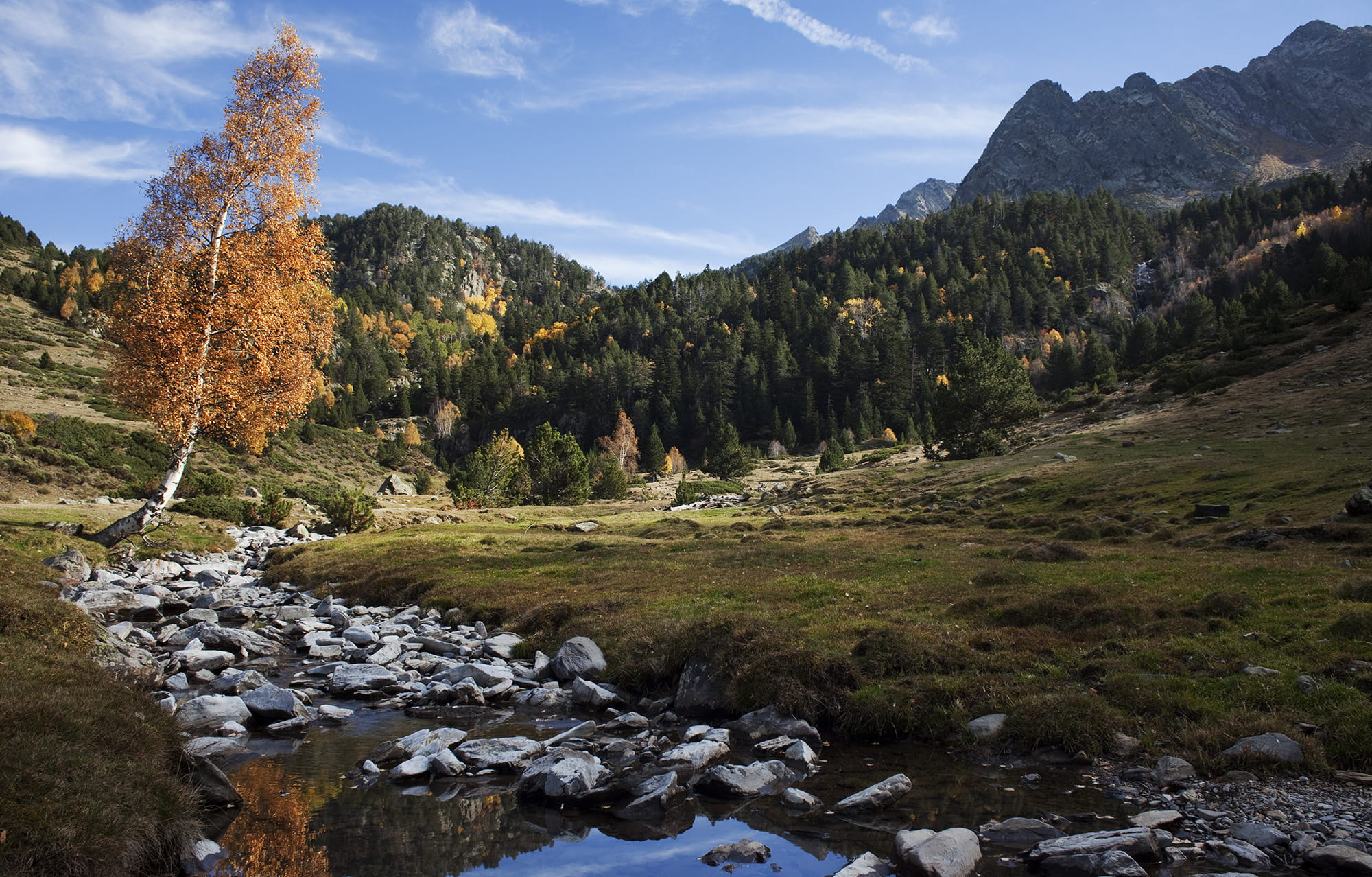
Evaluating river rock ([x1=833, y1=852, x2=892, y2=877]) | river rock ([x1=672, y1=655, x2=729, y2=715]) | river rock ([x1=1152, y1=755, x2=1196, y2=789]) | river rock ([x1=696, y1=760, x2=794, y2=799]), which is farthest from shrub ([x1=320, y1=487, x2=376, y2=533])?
river rock ([x1=1152, y1=755, x2=1196, y2=789])

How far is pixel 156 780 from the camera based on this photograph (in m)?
7.70

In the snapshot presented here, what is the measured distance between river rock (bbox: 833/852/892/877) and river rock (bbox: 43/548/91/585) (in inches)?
1079

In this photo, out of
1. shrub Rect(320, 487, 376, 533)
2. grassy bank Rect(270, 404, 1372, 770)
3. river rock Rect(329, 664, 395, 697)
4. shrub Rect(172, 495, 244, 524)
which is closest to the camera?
grassy bank Rect(270, 404, 1372, 770)

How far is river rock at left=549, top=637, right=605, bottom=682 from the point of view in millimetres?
15273

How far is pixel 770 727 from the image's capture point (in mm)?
11688

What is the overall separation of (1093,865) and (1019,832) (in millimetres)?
956

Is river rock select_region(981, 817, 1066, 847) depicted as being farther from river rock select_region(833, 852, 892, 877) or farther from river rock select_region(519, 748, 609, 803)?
river rock select_region(519, 748, 609, 803)

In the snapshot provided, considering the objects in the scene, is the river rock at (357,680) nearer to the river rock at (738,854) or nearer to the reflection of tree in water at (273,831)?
the reflection of tree in water at (273,831)

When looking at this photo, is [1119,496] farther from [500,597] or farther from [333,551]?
[333,551]

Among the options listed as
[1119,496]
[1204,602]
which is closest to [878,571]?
[1204,602]

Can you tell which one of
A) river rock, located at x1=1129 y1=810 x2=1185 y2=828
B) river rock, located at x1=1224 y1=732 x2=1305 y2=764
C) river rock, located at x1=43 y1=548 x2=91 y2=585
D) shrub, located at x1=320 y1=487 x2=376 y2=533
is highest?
river rock, located at x1=43 y1=548 x2=91 y2=585

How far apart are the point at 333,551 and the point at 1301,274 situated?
783 feet

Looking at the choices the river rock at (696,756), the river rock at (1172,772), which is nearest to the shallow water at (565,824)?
the river rock at (1172,772)

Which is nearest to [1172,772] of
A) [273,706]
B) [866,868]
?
[866,868]
